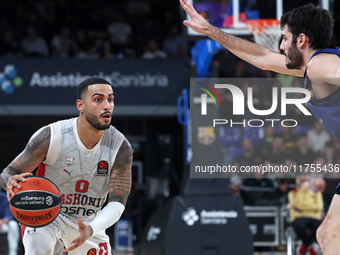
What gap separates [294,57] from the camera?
15.5 feet

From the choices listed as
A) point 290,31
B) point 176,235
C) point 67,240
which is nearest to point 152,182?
point 176,235

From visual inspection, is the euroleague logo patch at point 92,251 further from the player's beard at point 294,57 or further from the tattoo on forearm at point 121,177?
the player's beard at point 294,57

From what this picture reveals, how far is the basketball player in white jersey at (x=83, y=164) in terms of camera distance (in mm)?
5445

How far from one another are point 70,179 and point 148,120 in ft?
34.3

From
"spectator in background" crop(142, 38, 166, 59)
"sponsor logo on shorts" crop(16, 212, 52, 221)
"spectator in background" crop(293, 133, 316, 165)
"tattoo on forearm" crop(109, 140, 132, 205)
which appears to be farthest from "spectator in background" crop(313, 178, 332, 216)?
"sponsor logo on shorts" crop(16, 212, 52, 221)

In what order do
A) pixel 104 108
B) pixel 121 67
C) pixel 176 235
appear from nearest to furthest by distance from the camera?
pixel 104 108 → pixel 176 235 → pixel 121 67

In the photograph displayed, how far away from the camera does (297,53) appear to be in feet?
15.4

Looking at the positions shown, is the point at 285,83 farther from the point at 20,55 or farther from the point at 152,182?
the point at 20,55

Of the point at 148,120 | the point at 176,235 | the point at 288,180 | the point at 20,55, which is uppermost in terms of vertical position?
the point at 20,55

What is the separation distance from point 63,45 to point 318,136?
20.5ft

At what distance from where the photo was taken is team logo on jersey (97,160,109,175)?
5.62 metres

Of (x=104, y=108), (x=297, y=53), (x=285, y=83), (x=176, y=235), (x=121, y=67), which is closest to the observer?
(x=297, y=53)

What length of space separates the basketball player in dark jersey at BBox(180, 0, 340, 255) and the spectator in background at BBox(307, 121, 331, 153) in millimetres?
7361

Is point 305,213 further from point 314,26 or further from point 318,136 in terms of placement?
point 314,26
